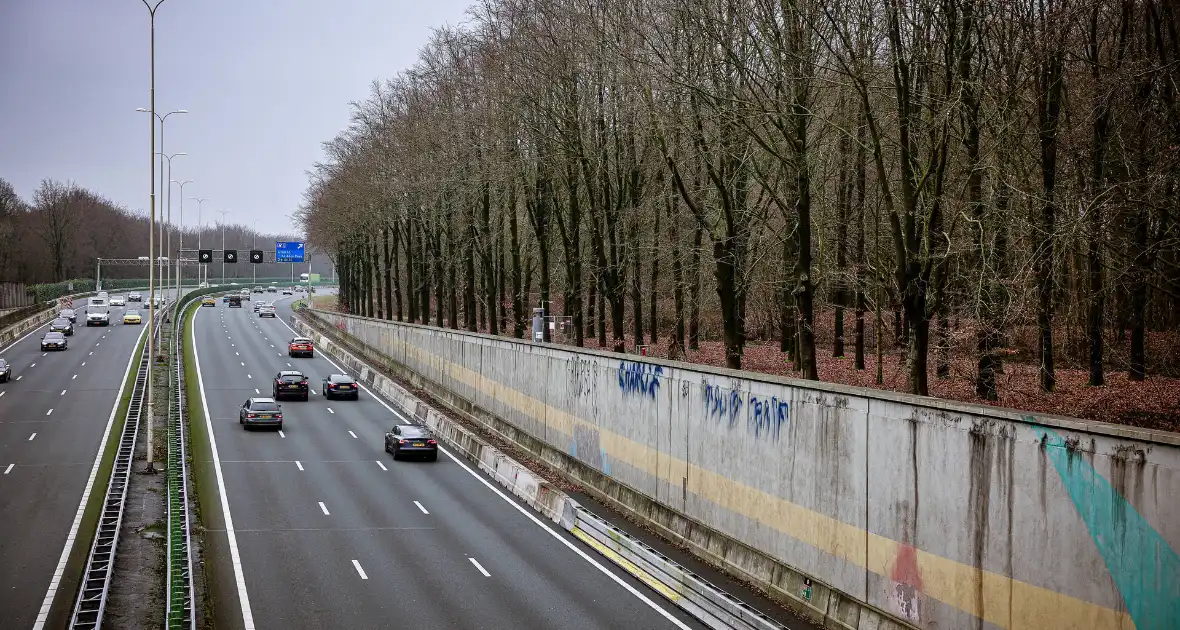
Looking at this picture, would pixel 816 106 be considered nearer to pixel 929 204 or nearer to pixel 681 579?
pixel 929 204

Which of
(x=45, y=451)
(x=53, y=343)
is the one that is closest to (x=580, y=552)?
(x=45, y=451)

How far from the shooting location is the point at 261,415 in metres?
42.7

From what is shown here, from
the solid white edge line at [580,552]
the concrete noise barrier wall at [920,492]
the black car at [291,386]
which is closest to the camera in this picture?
the concrete noise barrier wall at [920,492]

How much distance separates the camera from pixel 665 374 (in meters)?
25.2

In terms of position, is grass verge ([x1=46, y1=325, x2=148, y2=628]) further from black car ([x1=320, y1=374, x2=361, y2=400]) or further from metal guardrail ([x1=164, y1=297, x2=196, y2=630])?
black car ([x1=320, y1=374, x2=361, y2=400])

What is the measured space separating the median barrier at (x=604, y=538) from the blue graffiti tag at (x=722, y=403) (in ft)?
10.3

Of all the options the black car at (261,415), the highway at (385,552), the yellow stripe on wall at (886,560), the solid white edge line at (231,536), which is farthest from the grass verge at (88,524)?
the yellow stripe on wall at (886,560)

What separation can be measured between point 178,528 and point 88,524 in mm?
3696

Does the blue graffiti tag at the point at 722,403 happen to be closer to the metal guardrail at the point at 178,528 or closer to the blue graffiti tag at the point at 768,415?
the blue graffiti tag at the point at 768,415

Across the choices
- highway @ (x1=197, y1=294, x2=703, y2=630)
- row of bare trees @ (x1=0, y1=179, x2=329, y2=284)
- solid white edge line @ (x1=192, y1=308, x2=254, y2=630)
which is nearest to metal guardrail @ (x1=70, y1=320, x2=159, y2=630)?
highway @ (x1=197, y1=294, x2=703, y2=630)

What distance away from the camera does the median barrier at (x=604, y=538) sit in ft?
61.5

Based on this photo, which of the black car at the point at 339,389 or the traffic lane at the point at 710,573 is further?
the black car at the point at 339,389

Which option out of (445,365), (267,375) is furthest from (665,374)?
(267,375)

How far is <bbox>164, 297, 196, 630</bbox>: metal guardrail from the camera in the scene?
61.0 feet
